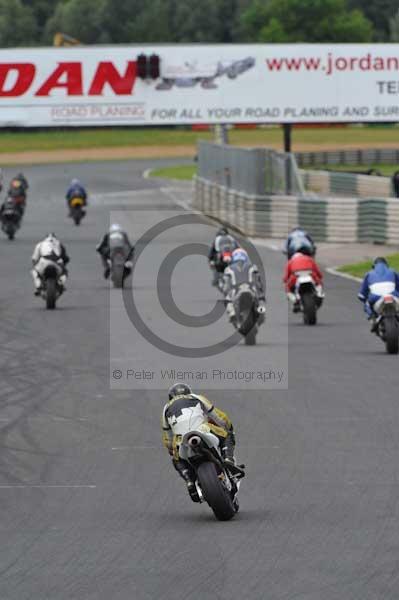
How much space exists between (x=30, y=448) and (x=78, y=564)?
4.73 metres

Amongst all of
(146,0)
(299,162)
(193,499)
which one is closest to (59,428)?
(193,499)

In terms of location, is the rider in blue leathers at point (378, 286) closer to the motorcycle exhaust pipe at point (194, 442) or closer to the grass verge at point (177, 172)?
the motorcycle exhaust pipe at point (194, 442)

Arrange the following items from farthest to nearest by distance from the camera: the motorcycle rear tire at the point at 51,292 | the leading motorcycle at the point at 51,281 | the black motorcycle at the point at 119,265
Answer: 1. the black motorcycle at the point at 119,265
2. the motorcycle rear tire at the point at 51,292
3. the leading motorcycle at the point at 51,281

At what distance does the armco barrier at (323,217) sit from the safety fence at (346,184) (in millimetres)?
10388

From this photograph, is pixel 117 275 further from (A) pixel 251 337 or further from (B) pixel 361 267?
(A) pixel 251 337

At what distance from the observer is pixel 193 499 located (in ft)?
35.9

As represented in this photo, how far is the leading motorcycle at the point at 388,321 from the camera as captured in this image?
19.7m

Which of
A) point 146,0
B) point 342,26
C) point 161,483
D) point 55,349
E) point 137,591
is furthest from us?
point 146,0

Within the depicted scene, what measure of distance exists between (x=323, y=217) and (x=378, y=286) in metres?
18.7

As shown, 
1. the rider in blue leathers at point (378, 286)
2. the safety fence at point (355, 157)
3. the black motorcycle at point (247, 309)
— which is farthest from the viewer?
the safety fence at point (355, 157)

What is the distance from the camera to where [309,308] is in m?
23.6

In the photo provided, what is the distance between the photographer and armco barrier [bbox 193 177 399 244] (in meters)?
37.5

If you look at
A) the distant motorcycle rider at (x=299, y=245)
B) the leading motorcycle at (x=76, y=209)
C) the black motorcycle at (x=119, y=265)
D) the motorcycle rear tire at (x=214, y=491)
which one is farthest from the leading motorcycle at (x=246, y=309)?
the leading motorcycle at (x=76, y=209)

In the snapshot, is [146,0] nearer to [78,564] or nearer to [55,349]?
[55,349]
